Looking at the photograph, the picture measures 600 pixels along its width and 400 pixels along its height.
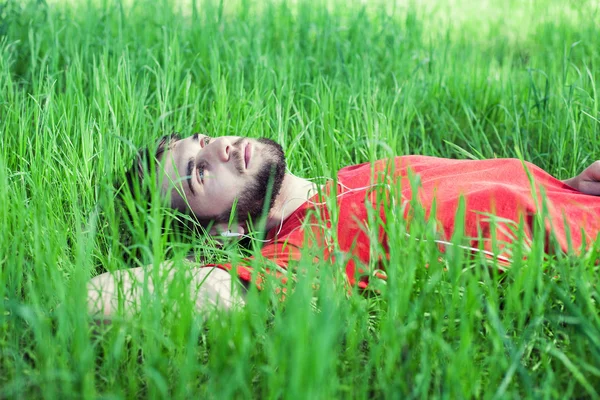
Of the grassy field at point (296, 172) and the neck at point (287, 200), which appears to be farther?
the neck at point (287, 200)

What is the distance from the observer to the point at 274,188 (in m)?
2.55

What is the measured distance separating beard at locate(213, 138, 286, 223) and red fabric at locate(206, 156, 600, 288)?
98mm

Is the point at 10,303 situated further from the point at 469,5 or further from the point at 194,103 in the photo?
the point at 469,5

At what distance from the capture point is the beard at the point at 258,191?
8.20 feet

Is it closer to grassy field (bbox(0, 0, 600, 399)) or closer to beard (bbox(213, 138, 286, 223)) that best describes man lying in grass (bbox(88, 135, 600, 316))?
beard (bbox(213, 138, 286, 223))

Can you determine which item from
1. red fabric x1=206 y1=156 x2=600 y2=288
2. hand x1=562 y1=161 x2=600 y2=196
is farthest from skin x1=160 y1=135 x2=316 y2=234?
hand x1=562 y1=161 x2=600 y2=196

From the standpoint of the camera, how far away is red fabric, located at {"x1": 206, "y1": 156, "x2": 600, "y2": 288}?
7.00 ft

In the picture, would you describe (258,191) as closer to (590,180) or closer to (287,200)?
(287,200)

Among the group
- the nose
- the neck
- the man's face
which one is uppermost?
the nose

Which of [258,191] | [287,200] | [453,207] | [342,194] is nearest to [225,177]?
[258,191]

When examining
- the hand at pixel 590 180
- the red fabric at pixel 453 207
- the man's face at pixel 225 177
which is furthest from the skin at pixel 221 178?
the hand at pixel 590 180

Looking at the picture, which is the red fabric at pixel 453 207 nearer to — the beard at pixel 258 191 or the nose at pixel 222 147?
the beard at pixel 258 191

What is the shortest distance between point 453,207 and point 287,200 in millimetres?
582

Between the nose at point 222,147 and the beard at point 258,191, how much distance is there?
0.03 metres
